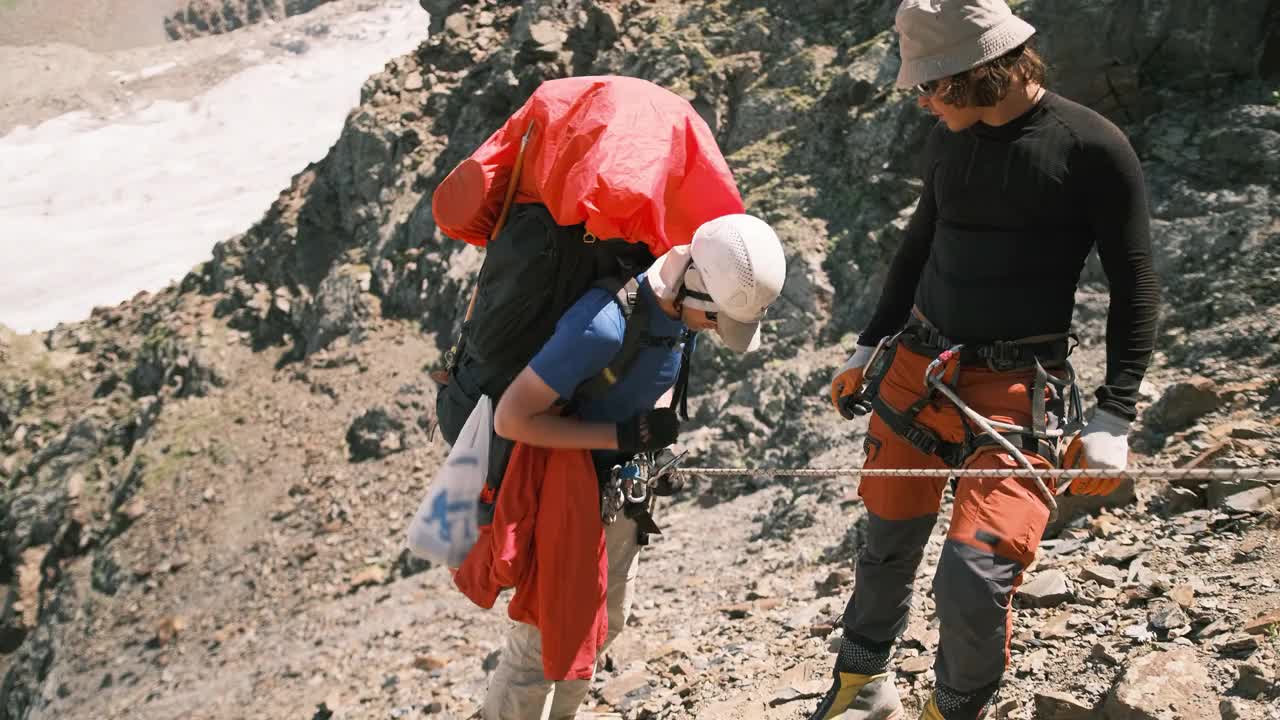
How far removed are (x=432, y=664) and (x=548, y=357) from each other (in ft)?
21.1

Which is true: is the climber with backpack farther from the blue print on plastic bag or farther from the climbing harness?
the climbing harness

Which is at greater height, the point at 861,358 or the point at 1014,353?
the point at 1014,353

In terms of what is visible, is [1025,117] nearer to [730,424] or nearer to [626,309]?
[626,309]

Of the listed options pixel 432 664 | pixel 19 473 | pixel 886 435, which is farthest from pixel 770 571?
pixel 19 473

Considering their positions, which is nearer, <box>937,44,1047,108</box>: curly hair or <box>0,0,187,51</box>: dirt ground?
<box>937,44,1047,108</box>: curly hair

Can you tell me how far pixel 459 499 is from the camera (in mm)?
3436

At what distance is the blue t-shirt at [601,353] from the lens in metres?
3.01

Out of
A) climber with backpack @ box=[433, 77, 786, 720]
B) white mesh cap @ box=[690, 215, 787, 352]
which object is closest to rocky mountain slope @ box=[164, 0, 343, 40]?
climber with backpack @ box=[433, 77, 786, 720]

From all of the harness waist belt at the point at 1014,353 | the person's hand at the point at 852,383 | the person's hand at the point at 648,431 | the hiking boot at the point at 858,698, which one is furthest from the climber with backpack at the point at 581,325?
the hiking boot at the point at 858,698

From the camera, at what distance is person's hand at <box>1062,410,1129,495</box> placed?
2.88 meters

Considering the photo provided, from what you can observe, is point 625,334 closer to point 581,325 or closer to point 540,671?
point 581,325

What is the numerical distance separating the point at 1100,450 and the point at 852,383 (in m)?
0.98

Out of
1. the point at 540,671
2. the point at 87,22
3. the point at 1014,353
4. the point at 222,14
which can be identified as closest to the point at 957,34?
the point at 1014,353

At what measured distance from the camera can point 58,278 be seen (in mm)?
34250
